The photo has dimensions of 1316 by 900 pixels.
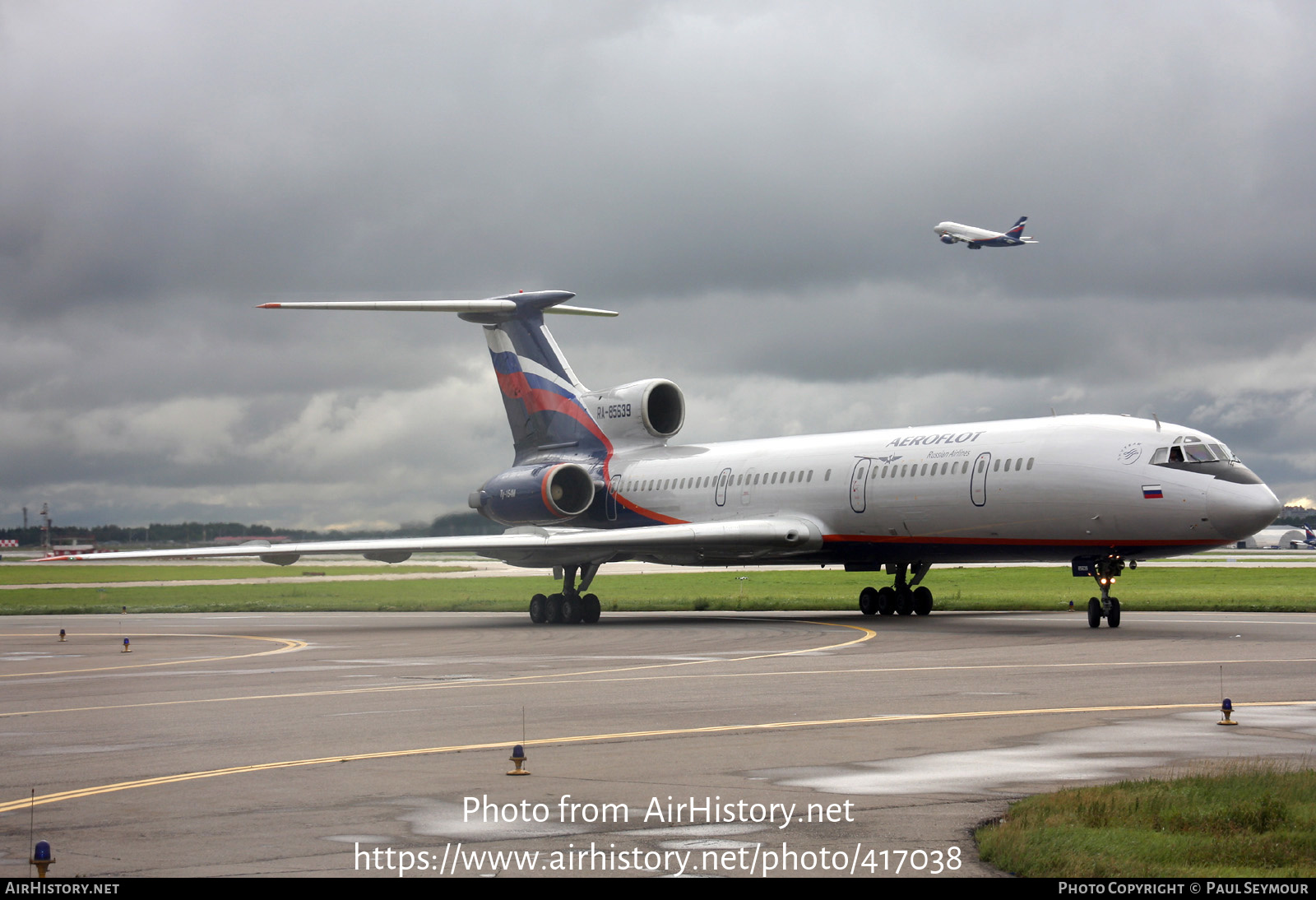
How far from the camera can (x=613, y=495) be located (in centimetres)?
4119

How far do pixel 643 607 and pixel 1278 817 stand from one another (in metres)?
33.1

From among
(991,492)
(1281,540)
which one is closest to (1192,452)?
(991,492)

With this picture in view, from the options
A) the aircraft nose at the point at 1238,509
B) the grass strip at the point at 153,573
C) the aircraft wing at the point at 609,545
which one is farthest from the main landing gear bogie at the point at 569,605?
the grass strip at the point at 153,573

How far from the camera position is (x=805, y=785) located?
9.88m

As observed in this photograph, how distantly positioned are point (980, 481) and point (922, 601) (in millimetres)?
6493

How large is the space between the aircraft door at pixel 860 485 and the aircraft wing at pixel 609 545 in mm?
1474

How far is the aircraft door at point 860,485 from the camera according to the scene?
33.0 m

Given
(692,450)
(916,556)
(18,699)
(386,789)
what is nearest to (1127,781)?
(386,789)

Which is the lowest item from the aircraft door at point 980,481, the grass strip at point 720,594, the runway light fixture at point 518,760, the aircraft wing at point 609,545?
the runway light fixture at point 518,760

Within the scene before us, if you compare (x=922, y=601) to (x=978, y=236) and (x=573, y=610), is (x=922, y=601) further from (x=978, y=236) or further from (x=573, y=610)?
(x=978, y=236)

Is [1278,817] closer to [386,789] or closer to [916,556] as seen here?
[386,789]

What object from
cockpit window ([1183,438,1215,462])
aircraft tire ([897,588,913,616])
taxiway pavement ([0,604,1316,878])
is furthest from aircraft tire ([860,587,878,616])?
cockpit window ([1183,438,1215,462])

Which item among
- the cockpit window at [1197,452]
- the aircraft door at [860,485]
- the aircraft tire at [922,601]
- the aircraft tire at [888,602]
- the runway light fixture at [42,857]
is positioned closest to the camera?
the runway light fixture at [42,857]

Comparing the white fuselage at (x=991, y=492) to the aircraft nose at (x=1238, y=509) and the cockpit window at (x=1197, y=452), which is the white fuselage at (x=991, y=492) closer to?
the aircraft nose at (x=1238, y=509)
